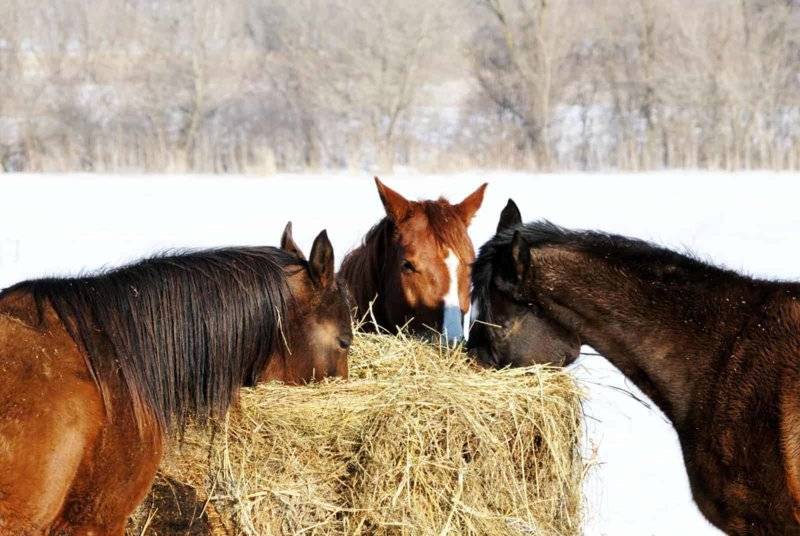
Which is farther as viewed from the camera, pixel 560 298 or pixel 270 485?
pixel 560 298

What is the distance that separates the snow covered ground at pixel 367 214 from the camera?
1002 cm

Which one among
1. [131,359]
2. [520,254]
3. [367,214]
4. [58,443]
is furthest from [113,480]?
[367,214]

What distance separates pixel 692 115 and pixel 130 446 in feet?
76.3

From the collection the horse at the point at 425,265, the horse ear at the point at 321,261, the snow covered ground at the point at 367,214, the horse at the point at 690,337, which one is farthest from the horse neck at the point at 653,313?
the snow covered ground at the point at 367,214

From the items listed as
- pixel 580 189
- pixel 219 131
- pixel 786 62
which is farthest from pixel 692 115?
pixel 219 131

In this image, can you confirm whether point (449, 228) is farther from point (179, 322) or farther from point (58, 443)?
point (58, 443)

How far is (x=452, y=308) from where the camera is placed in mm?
4871

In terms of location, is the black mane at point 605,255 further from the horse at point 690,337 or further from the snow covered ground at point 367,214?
the snow covered ground at point 367,214

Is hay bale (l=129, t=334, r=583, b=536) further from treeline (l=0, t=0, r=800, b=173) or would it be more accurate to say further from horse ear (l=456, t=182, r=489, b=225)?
treeline (l=0, t=0, r=800, b=173)

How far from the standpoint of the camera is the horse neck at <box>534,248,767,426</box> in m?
3.94

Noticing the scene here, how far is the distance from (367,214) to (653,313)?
1024 cm

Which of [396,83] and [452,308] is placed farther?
[396,83]

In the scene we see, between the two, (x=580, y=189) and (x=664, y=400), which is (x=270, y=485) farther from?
(x=580, y=189)

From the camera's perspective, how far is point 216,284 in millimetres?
3598
